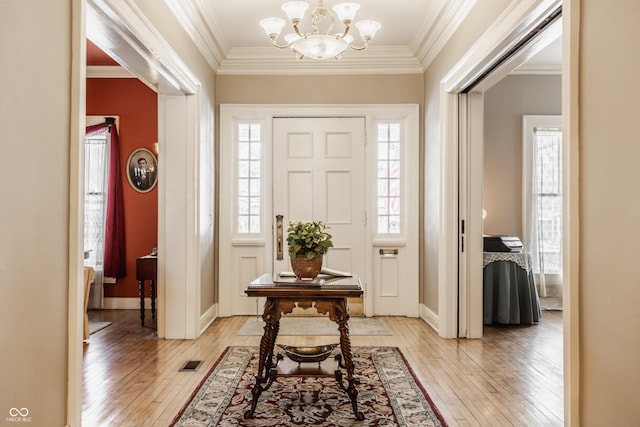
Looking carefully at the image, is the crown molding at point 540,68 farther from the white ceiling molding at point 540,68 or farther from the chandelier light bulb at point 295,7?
the chandelier light bulb at point 295,7

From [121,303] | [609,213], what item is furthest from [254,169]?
[609,213]

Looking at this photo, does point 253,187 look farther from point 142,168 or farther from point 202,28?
point 202,28

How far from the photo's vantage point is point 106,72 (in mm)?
5922

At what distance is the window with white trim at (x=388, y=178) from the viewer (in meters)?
5.62

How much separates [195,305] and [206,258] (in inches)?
25.2

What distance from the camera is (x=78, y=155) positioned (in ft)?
7.43

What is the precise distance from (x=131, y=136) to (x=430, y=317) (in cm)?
407

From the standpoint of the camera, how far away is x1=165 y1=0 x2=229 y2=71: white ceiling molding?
3965mm

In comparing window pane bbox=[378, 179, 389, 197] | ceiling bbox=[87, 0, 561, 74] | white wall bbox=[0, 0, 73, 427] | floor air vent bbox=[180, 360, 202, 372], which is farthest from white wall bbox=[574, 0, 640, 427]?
window pane bbox=[378, 179, 389, 197]

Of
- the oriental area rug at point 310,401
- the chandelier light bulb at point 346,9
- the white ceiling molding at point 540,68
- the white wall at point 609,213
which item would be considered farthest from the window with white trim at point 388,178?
the white wall at point 609,213

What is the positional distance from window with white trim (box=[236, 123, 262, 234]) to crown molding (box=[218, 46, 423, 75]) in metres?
0.63

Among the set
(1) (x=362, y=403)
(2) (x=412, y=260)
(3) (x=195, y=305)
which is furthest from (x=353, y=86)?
(1) (x=362, y=403)

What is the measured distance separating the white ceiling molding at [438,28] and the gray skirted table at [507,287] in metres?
2.14

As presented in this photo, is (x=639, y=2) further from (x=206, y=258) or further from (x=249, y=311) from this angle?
(x=249, y=311)
